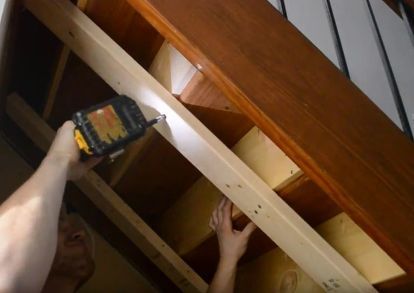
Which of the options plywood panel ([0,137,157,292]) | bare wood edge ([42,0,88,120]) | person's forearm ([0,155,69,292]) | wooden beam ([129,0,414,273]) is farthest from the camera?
plywood panel ([0,137,157,292])

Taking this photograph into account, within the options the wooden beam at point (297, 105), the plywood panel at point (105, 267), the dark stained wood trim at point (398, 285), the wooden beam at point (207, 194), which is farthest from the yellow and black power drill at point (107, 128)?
the plywood panel at point (105, 267)

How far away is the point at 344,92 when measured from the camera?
0.95 metres

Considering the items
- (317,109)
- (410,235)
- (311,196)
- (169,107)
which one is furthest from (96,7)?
(410,235)

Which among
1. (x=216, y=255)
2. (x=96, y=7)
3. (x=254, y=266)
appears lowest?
(x=254, y=266)

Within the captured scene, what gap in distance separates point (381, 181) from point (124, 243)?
49.1 inches

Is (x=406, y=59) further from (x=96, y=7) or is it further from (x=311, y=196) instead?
(x=96, y=7)

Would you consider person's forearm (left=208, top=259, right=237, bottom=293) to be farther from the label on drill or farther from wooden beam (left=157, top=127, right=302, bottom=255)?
the label on drill

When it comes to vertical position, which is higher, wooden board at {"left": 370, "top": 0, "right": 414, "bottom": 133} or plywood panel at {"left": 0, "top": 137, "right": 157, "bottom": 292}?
plywood panel at {"left": 0, "top": 137, "right": 157, "bottom": 292}

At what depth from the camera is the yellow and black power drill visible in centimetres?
90

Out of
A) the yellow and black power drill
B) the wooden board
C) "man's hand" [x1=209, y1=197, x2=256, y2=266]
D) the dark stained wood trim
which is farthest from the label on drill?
the wooden board

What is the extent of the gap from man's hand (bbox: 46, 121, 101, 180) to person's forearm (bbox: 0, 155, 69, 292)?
45mm

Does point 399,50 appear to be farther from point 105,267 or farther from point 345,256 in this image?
point 105,267

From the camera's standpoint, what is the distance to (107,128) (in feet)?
2.99

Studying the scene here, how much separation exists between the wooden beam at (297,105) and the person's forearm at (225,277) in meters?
0.56
